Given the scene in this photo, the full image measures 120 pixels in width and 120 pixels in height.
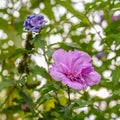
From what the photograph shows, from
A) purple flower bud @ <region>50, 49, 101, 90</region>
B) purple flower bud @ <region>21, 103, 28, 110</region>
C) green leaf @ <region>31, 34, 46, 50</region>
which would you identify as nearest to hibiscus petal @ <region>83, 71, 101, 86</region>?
purple flower bud @ <region>50, 49, 101, 90</region>

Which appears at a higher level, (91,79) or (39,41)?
(39,41)

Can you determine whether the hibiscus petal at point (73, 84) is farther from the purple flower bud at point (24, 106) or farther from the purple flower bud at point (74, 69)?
the purple flower bud at point (24, 106)

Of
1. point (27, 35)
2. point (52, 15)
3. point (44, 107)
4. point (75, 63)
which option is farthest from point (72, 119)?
point (52, 15)

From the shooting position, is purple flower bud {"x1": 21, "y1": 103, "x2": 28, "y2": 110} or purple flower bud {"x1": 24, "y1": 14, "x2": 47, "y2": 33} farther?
purple flower bud {"x1": 21, "y1": 103, "x2": 28, "y2": 110}

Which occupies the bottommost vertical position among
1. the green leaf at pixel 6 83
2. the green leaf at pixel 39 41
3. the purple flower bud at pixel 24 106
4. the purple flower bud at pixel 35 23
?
the purple flower bud at pixel 24 106

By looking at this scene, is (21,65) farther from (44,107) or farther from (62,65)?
(44,107)

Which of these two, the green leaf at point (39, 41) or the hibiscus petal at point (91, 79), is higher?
the green leaf at point (39, 41)

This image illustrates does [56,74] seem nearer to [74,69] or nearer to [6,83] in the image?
[74,69]

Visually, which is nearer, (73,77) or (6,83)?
(73,77)

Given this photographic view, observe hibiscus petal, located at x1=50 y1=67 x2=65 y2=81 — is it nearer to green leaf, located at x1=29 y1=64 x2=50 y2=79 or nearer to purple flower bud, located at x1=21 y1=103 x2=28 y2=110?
green leaf, located at x1=29 y1=64 x2=50 y2=79

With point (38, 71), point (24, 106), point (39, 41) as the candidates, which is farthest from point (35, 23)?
point (24, 106)

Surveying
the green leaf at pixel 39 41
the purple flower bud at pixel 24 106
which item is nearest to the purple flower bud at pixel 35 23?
the green leaf at pixel 39 41

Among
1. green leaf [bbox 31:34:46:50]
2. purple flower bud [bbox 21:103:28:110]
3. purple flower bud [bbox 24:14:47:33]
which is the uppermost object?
purple flower bud [bbox 24:14:47:33]

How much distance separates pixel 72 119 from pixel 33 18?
0.91ft
